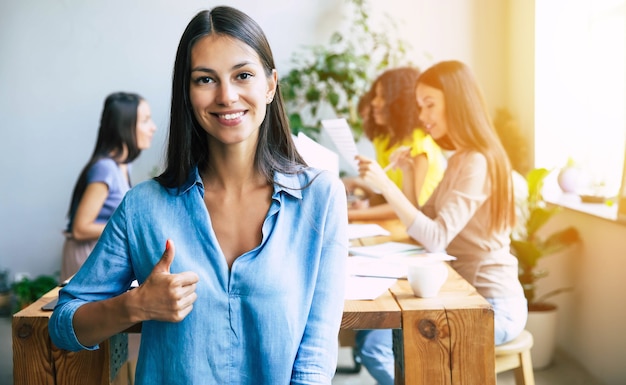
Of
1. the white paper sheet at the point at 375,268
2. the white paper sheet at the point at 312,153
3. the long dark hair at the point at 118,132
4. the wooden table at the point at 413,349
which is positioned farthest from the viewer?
the long dark hair at the point at 118,132

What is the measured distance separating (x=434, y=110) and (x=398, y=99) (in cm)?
77

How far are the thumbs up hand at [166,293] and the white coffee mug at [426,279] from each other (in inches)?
21.1

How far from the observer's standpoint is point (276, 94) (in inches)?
48.2

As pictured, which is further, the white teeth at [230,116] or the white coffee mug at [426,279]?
the white coffee mug at [426,279]

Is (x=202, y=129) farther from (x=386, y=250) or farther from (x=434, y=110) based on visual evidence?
(x=434, y=110)

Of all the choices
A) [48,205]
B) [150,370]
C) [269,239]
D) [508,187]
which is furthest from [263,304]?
[48,205]

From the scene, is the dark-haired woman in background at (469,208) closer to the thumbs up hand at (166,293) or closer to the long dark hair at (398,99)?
the long dark hair at (398,99)

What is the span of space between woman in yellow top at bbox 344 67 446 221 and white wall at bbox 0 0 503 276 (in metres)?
0.97

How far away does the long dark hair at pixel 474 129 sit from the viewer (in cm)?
190

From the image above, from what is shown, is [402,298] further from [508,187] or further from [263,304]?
[508,187]

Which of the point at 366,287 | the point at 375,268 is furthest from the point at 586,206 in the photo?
the point at 366,287

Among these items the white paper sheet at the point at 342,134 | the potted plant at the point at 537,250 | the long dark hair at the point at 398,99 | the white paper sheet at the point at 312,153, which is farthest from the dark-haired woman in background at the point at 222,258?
the potted plant at the point at 537,250

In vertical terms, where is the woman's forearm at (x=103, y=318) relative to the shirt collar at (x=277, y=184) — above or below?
below

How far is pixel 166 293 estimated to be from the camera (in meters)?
1.01
